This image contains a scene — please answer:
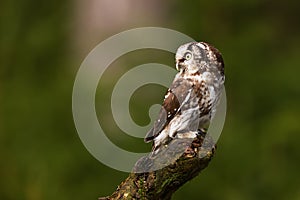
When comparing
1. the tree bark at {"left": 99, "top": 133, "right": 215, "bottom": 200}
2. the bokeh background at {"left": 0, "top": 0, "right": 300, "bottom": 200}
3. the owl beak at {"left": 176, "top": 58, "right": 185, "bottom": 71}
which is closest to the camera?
the tree bark at {"left": 99, "top": 133, "right": 215, "bottom": 200}

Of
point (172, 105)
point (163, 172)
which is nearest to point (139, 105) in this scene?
point (172, 105)

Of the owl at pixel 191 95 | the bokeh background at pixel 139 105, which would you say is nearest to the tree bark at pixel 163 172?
the owl at pixel 191 95

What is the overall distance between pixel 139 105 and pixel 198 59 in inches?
51.5

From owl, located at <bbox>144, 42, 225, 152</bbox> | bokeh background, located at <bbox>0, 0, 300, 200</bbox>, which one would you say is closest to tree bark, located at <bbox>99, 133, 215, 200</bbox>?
owl, located at <bbox>144, 42, 225, 152</bbox>

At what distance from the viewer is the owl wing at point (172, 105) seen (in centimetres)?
135

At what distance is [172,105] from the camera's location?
55.1 inches

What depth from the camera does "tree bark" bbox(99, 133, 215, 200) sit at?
48.0 inches

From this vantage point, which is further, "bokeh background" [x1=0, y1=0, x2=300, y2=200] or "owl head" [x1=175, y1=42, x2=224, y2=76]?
"bokeh background" [x1=0, y1=0, x2=300, y2=200]

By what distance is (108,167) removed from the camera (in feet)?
8.42

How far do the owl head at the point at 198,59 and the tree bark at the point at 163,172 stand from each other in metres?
0.11

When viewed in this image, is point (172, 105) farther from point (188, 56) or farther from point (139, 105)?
point (139, 105)

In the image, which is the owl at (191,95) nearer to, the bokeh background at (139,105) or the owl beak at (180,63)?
the owl beak at (180,63)

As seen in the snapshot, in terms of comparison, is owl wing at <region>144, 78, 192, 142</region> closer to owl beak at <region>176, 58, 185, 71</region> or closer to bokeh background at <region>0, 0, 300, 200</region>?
owl beak at <region>176, 58, 185, 71</region>
